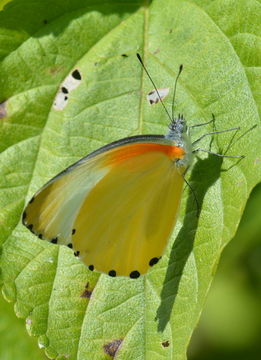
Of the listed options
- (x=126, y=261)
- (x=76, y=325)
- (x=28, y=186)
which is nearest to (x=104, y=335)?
(x=76, y=325)

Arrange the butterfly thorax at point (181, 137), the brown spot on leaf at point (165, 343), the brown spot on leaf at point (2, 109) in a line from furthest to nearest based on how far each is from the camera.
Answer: the brown spot on leaf at point (2, 109) < the butterfly thorax at point (181, 137) < the brown spot on leaf at point (165, 343)

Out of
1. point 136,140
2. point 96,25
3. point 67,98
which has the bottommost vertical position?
point 136,140

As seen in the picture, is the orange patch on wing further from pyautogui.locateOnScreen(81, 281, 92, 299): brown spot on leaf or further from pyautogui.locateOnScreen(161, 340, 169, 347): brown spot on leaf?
pyautogui.locateOnScreen(161, 340, 169, 347): brown spot on leaf

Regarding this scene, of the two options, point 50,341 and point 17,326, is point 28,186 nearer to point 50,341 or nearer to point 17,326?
point 50,341

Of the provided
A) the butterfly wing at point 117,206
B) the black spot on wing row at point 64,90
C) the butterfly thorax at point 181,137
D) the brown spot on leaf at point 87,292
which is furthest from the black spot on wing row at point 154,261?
the black spot on wing row at point 64,90

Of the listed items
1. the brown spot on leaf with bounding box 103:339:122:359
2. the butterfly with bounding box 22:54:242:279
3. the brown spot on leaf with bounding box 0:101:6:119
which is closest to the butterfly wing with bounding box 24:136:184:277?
the butterfly with bounding box 22:54:242:279

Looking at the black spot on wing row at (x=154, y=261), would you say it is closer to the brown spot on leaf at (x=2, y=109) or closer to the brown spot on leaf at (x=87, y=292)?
the brown spot on leaf at (x=87, y=292)
